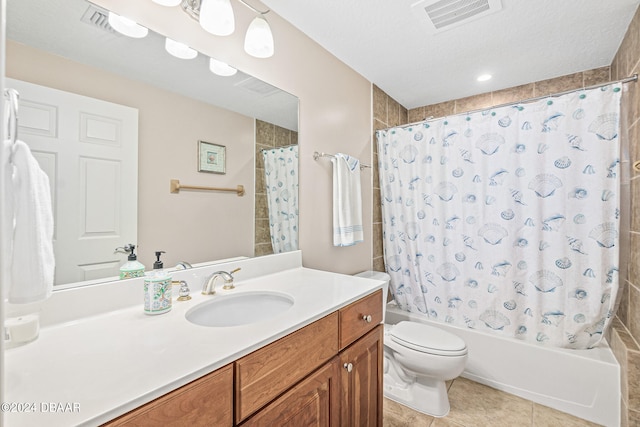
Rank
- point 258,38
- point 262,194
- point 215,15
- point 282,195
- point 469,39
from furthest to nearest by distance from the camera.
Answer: point 469,39
point 282,195
point 262,194
point 258,38
point 215,15

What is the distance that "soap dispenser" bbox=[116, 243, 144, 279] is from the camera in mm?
1019

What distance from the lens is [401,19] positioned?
5.44 feet

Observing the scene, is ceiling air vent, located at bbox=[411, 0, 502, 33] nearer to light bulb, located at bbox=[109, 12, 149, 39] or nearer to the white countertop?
light bulb, located at bbox=[109, 12, 149, 39]

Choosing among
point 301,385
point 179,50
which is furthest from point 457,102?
point 301,385

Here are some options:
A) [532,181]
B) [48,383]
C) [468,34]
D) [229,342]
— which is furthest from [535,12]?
[48,383]

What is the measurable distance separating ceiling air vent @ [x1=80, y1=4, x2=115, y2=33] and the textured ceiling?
0.83m

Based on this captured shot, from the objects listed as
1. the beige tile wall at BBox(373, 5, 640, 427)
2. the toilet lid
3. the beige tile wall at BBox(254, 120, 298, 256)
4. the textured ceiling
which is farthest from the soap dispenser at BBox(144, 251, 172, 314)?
the beige tile wall at BBox(373, 5, 640, 427)

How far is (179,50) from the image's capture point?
119 centimetres

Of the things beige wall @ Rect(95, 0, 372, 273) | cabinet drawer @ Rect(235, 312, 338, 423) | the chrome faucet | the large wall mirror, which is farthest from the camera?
beige wall @ Rect(95, 0, 372, 273)

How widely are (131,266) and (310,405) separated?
785mm

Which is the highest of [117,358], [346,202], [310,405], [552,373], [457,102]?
[457,102]

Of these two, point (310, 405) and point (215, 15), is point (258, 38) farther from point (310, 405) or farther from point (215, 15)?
point (310, 405)

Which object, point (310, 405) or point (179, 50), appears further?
point (179, 50)

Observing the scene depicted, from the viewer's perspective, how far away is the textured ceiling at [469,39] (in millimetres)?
1562
